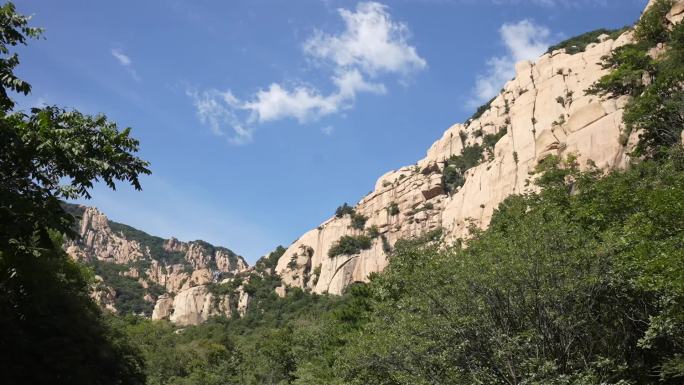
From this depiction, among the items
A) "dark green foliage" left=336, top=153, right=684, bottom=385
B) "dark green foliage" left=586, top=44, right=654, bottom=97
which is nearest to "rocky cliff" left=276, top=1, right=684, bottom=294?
"dark green foliage" left=586, top=44, right=654, bottom=97

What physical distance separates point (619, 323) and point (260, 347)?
49.9 meters

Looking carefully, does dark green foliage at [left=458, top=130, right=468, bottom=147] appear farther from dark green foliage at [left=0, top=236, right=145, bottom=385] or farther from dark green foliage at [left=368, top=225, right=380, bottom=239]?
dark green foliage at [left=0, top=236, right=145, bottom=385]

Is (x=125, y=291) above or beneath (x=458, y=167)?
beneath

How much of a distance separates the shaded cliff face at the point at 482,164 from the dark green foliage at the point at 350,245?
A: 0.27 meters

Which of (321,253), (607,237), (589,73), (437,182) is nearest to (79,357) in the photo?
(607,237)

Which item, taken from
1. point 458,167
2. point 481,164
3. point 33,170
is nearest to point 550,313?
point 33,170

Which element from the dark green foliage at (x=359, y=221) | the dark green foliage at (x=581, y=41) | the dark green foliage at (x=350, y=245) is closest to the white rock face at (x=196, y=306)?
the dark green foliage at (x=350, y=245)

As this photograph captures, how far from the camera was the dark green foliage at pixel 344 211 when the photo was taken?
117481mm

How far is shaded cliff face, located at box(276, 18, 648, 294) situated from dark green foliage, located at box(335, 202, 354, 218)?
0.92 metres

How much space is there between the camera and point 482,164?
7094 centimetres

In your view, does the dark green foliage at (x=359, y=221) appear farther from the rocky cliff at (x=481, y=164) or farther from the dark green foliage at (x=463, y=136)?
the dark green foliage at (x=463, y=136)

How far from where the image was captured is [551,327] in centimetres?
1883

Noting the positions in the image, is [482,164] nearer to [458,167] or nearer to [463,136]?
[458,167]

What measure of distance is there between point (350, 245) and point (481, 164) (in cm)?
4000
